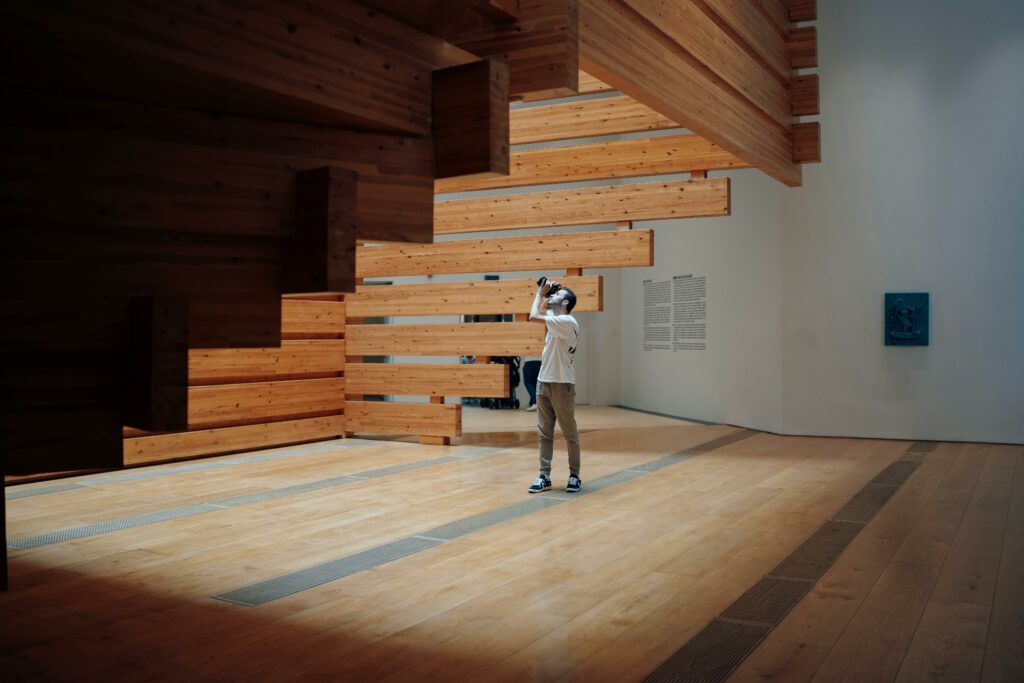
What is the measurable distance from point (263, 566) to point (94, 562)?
98cm

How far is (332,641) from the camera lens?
3637 millimetres

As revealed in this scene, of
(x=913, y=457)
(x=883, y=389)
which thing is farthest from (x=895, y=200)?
(x=913, y=457)

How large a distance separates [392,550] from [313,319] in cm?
587

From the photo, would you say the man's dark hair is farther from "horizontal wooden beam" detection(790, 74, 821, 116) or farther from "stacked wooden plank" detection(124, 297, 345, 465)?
"stacked wooden plank" detection(124, 297, 345, 465)

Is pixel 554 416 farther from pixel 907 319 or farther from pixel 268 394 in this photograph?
pixel 907 319

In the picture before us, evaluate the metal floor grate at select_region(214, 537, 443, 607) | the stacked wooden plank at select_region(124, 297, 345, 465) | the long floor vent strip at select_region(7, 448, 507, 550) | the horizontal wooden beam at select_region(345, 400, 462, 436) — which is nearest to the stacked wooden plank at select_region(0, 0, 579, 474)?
the metal floor grate at select_region(214, 537, 443, 607)

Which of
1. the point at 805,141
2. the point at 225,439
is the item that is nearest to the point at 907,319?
the point at 805,141

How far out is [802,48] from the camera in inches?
326

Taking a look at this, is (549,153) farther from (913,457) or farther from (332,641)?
(332,641)

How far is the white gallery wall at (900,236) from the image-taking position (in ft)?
33.4

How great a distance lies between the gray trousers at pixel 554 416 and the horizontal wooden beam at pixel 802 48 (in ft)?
12.8

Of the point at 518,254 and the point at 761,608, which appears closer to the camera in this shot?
the point at 761,608

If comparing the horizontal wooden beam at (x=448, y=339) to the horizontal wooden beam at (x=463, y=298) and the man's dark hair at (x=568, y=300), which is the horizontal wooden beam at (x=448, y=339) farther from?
the man's dark hair at (x=568, y=300)

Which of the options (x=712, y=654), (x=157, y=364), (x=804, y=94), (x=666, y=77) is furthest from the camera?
(x=804, y=94)
